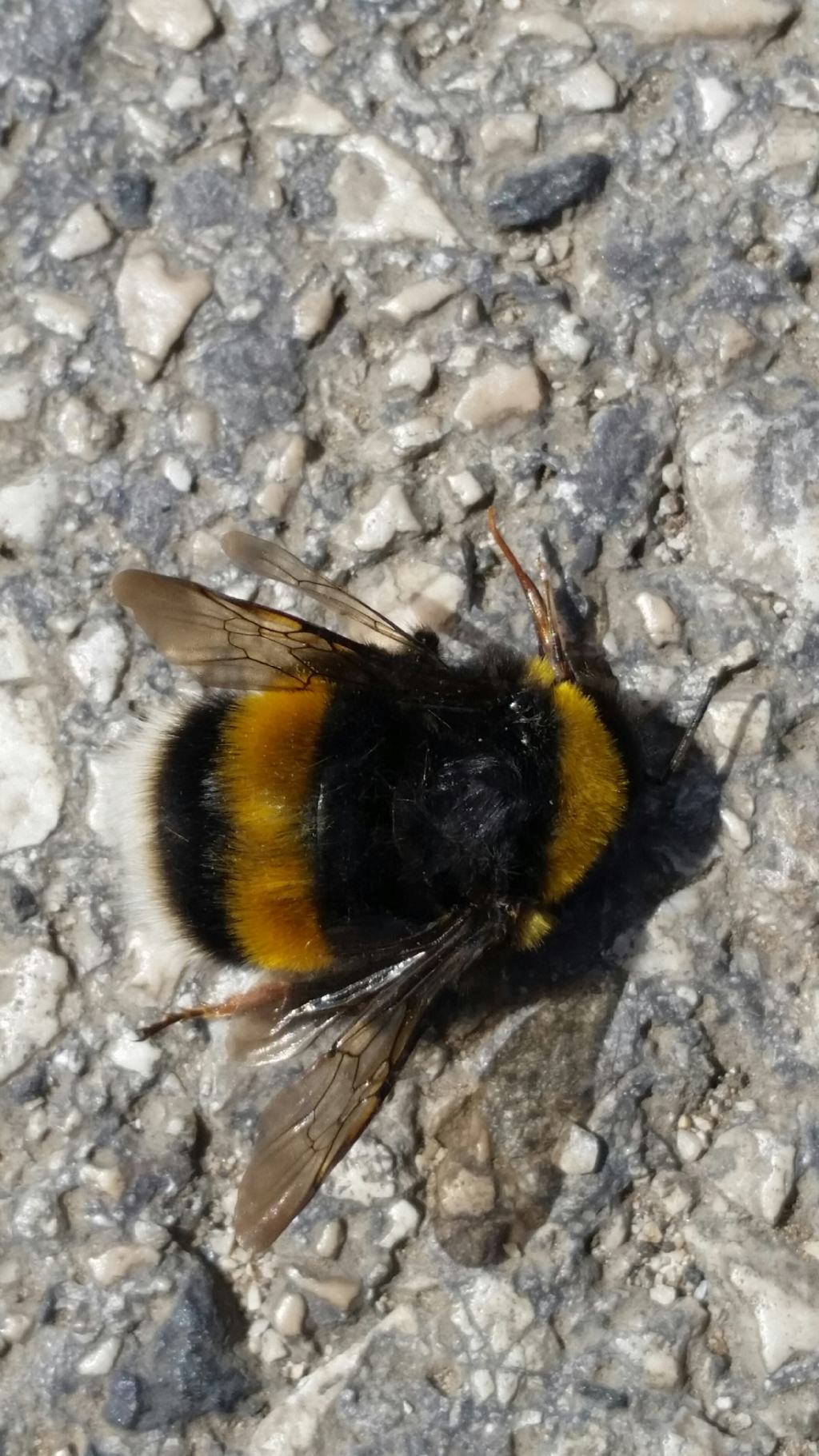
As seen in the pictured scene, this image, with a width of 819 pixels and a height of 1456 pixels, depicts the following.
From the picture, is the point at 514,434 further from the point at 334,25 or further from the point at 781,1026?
the point at 781,1026

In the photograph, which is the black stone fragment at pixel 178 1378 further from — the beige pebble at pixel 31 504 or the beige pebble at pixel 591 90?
the beige pebble at pixel 591 90

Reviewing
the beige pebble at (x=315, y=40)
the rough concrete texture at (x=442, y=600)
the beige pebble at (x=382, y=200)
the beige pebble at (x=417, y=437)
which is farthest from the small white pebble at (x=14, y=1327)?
the beige pebble at (x=315, y=40)

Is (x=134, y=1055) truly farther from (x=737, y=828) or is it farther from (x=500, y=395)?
(x=500, y=395)

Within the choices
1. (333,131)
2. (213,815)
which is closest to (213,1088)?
(213,815)

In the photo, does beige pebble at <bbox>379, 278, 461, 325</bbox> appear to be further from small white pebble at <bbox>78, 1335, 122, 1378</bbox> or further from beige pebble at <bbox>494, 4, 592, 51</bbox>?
small white pebble at <bbox>78, 1335, 122, 1378</bbox>

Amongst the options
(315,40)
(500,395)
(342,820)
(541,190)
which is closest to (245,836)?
(342,820)

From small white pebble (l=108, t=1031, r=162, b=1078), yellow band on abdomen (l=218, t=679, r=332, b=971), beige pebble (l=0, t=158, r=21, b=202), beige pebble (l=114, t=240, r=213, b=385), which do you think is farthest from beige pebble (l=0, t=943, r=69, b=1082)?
beige pebble (l=0, t=158, r=21, b=202)
